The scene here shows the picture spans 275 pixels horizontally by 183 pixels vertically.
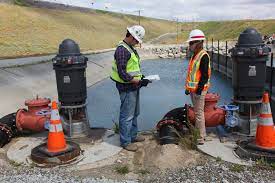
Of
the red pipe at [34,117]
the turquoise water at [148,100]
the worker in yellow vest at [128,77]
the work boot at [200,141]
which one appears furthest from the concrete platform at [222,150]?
the turquoise water at [148,100]

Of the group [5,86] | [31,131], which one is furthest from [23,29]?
[31,131]

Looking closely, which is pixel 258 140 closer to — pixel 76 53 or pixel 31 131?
pixel 76 53

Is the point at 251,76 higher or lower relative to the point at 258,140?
higher

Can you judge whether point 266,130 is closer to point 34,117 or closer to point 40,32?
point 34,117

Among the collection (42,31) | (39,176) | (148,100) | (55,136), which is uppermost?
(42,31)

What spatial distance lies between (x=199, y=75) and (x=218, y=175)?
67.7 inches

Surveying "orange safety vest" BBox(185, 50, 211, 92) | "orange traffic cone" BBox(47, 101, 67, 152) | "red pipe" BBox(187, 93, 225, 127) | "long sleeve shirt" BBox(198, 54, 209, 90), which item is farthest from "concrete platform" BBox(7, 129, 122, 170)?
"long sleeve shirt" BBox(198, 54, 209, 90)

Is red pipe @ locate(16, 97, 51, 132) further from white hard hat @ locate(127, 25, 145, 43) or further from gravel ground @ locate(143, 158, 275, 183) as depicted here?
gravel ground @ locate(143, 158, 275, 183)

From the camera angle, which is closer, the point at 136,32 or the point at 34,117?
the point at 136,32

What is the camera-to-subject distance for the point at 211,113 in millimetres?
6820

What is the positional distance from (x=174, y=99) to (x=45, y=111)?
9016mm

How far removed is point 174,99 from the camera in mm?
15609

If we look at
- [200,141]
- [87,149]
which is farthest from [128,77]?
[200,141]

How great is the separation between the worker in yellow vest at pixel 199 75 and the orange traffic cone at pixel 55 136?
2.15 m
